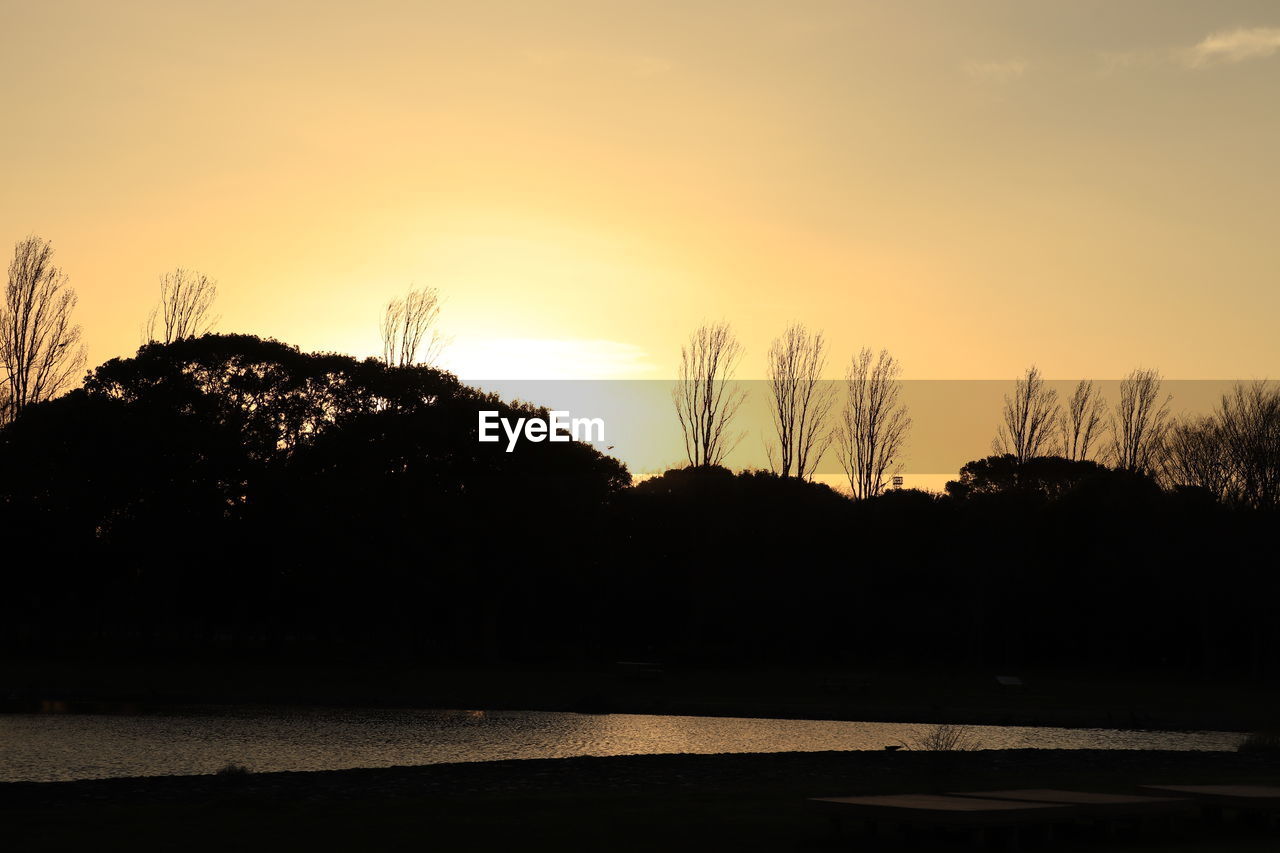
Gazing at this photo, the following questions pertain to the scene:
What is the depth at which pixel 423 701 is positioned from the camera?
140 ft

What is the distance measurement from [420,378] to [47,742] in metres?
37.4

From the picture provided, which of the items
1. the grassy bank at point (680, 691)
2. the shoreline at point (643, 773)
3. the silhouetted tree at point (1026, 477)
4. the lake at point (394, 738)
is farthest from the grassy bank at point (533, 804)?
the silhouetted tree at point (1026, 477)

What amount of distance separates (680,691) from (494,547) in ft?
48.9

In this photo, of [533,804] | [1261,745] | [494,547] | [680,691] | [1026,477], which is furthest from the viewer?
[1026,477]

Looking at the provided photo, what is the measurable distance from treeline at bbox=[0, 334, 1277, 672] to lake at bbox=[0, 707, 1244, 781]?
20108 mm

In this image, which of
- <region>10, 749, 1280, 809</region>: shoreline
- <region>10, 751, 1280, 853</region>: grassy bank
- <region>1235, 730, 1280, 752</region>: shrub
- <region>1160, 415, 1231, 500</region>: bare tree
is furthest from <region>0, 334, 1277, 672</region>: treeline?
<region>10, 751, 1280, 853</region>: grassy bank

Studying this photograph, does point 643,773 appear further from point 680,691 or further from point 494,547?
point 494,547

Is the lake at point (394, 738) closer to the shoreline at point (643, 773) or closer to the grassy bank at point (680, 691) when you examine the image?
the grassy bank at point (680, 691)

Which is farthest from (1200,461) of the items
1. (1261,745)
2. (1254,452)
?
(1261,745)

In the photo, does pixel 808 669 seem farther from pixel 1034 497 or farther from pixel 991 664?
pixel 1034 497

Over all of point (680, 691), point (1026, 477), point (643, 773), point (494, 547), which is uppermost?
point (1026, 477)

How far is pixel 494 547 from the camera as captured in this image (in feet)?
195

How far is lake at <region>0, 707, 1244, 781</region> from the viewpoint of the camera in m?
24.1

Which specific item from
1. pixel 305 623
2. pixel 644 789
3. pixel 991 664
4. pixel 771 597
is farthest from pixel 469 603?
pixel 644 789
